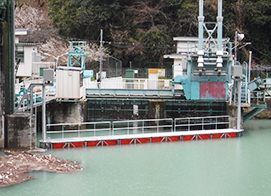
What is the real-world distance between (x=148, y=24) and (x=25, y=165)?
3597cm

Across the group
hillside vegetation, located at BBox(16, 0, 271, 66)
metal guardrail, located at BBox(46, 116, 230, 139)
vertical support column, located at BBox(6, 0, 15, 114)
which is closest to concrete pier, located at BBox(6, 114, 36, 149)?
vertical support column, located at BBox(6, 0, 15, 114)

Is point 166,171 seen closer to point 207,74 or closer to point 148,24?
point 207,74

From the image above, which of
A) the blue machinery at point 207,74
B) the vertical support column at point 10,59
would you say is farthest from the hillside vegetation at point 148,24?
the vertical support column at point 10,59

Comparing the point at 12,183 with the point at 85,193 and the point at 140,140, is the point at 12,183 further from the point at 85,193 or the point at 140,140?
Answer: the point at 140,140

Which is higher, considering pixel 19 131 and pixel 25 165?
pixel 19 131

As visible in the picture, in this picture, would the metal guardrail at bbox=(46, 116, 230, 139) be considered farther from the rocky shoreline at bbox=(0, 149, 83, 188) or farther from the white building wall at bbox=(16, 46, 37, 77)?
the white building wall at bbox=(16, 46, 37, 77)

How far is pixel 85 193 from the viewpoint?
2516 centimetres

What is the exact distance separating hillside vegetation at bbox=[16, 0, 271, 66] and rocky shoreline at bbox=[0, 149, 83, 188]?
3070 cm

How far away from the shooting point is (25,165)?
27.7 metres

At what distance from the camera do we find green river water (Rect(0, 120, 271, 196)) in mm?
25734

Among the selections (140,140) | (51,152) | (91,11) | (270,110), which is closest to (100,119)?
(140,140)

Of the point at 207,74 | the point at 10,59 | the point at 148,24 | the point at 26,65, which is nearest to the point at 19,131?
the point at 10,59

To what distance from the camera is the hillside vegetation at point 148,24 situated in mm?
56844

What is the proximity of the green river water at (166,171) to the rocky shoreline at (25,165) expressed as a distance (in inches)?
14.7
